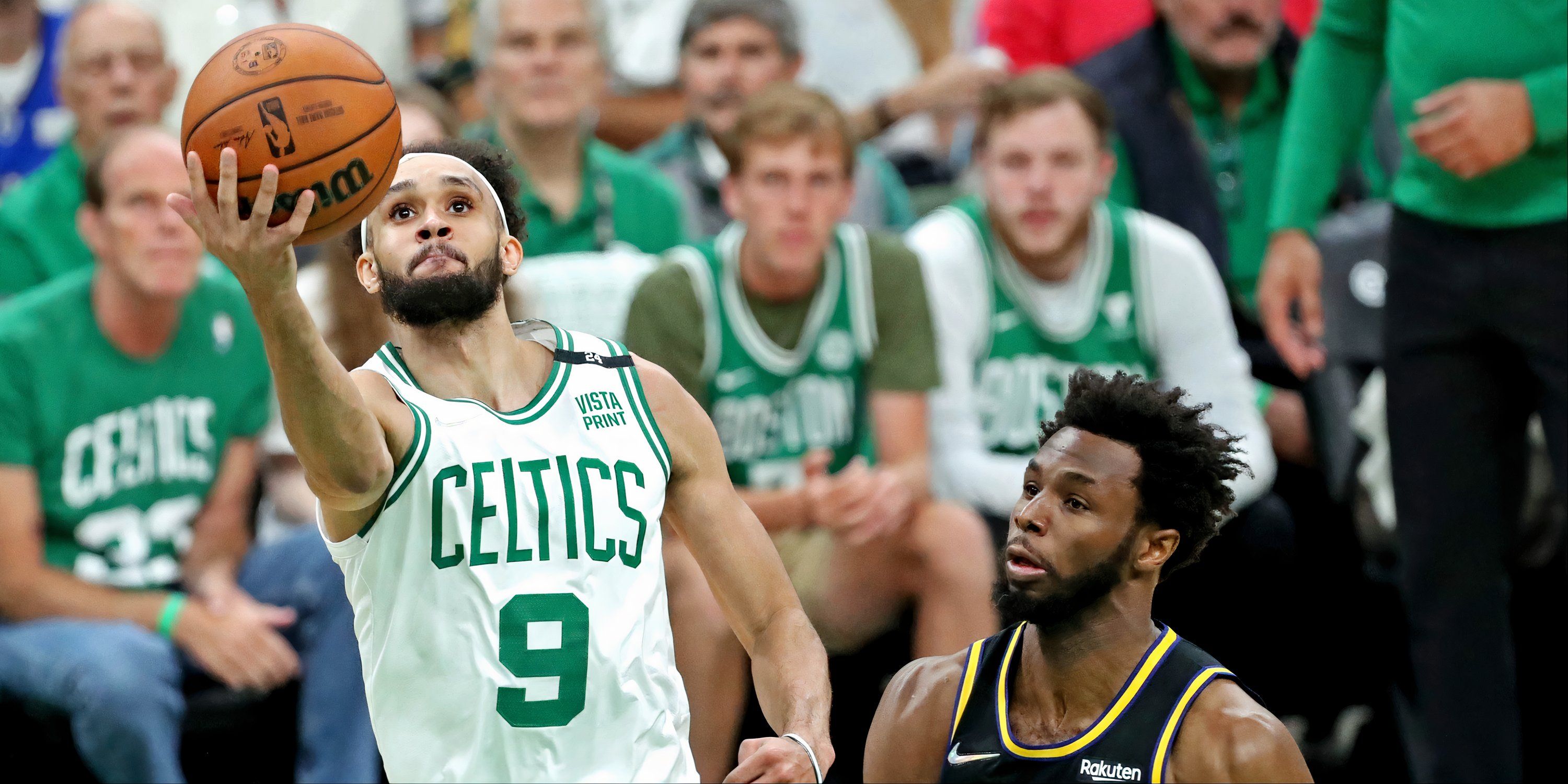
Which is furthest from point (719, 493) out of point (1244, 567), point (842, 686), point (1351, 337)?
point (1351, 337)

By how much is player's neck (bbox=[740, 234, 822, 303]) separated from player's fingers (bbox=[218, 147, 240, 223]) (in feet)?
8.68

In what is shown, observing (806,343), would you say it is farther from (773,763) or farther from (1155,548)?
(773,763)

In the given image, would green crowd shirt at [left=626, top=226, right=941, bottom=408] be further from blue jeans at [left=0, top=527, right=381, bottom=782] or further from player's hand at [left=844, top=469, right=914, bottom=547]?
blue jeans at [left=0, top=527, right=381, bottom=782]

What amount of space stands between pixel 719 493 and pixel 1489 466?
2005 millimetres

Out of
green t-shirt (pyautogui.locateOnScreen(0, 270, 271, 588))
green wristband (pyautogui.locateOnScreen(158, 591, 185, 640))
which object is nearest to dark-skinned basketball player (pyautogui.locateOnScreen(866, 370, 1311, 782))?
green wristband (pyautogui.locateOnScreen(158, 591, 185, 640))

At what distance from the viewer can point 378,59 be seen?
20.5 ft

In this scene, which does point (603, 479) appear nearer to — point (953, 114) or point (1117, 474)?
point (1117, 474)

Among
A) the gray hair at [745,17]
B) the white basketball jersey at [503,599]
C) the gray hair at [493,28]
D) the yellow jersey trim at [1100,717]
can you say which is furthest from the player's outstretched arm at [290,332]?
the gray hair at [745,17]

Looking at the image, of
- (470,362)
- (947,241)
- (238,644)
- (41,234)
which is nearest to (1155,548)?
(470,362)

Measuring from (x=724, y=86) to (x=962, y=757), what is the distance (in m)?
3.47

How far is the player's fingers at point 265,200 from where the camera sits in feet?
7.77

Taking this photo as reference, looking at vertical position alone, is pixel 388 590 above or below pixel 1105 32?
below

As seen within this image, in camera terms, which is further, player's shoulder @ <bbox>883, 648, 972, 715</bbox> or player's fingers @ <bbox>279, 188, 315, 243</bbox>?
player's shoulder @ <bbox>883, 648, 972, 715</bbox>

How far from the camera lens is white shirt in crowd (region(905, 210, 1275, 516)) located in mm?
5082
